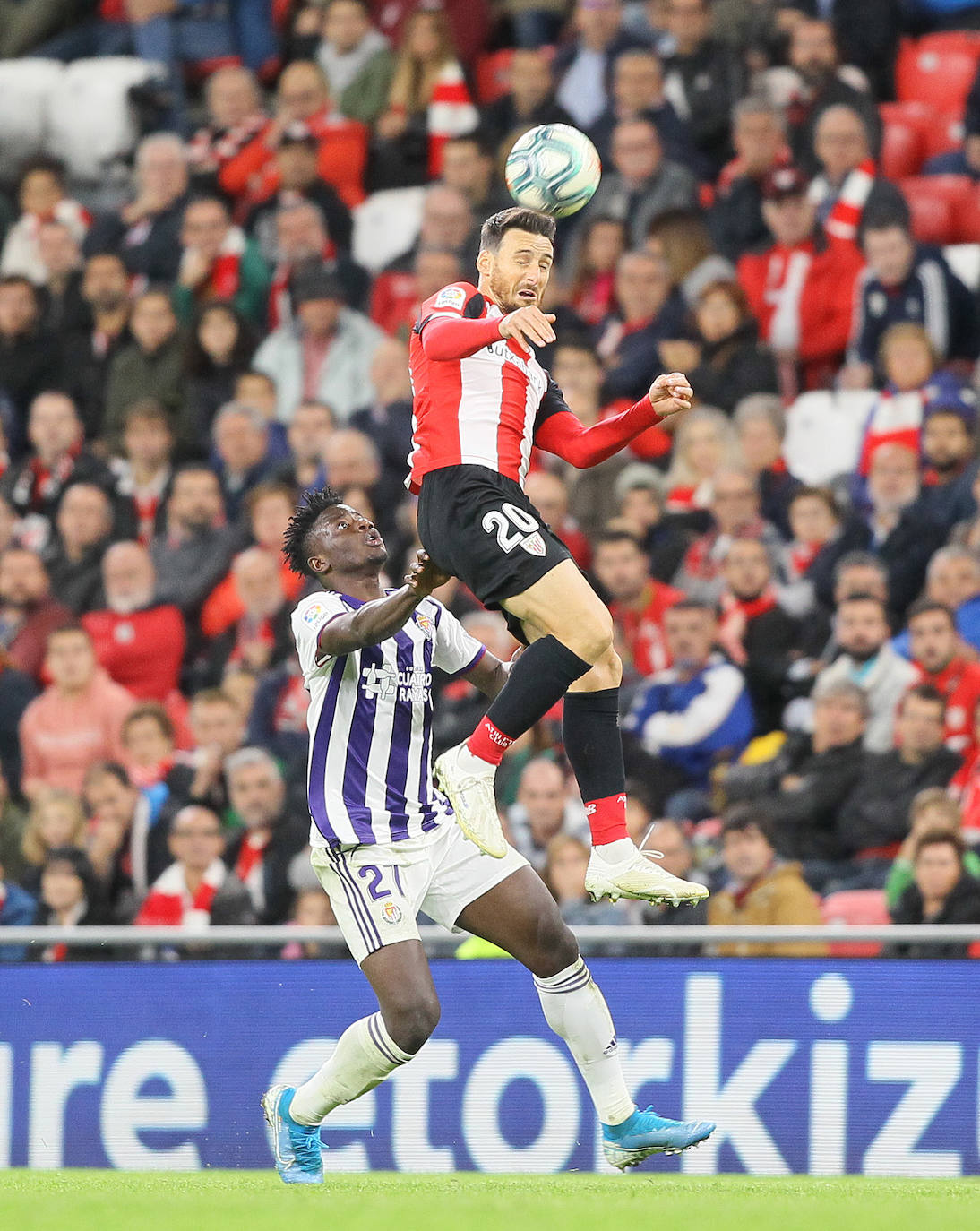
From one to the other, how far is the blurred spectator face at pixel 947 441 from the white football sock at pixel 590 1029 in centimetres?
417

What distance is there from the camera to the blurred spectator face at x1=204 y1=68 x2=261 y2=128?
13.9 meters

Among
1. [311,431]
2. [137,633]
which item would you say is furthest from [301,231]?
[137,633]

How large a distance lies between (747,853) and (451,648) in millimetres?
2147

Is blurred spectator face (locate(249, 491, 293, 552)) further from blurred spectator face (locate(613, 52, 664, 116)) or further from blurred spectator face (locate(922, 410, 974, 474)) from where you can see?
blurred spectator face (locate(922, 410, 974, 474))

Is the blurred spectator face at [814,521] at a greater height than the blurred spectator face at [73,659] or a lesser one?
greater

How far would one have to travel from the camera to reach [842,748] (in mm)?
9383

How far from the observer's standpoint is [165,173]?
13.6 meters

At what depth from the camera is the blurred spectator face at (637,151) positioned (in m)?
11.9

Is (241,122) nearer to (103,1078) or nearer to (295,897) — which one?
(295,897)

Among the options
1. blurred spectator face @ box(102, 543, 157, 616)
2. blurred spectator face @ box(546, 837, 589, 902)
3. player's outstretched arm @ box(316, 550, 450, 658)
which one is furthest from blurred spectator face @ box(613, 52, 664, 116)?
player's outstretched arm @ box(316, 550, 450, 658)

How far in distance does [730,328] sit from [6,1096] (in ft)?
17.0

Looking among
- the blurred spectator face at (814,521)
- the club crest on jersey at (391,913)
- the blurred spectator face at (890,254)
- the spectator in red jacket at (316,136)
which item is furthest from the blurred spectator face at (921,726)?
the spectator in red jacket at (316,136)

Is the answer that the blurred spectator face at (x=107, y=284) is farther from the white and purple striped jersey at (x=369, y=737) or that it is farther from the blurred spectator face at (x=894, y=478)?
the white and purple striped jersey at (x=369, y=737)

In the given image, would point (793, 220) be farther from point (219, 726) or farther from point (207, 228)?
point (219, 726)
